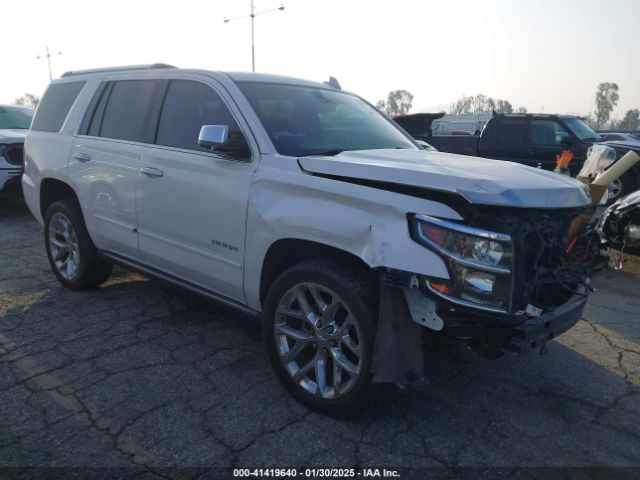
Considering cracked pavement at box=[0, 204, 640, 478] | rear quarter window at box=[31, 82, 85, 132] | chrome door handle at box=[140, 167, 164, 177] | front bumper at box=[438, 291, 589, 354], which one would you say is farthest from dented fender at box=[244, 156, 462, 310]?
rear quarter window at box=[31, 82, 85, 132]

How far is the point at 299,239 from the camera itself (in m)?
2.93

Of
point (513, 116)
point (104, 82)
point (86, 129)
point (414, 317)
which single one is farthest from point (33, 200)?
point (513, 116)

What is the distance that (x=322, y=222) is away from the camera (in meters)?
2.78

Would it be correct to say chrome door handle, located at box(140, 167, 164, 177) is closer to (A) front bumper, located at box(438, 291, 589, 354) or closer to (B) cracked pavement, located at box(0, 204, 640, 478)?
(B) cracked pavement, located at box(0, 204, 640, 478)

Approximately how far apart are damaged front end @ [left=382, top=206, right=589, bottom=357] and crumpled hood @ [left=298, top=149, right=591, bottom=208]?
88 mm

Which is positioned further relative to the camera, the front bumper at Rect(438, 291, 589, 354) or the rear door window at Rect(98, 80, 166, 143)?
the rear door window at Rect(98, 80, 166, 143)

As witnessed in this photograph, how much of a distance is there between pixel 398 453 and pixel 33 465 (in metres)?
1.77

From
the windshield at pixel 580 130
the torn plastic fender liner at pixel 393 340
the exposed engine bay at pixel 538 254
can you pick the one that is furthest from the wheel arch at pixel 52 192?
the windshield at pixel 580 130

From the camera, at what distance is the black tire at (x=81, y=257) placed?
15.4 ft

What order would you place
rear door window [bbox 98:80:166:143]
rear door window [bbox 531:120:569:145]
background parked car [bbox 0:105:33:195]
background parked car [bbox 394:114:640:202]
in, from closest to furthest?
rear door window [bbox 98:80:166:143] < background parked car [bbox 0:105:33:195] < background parked car [bbox 394:114:640:202] < rear door window [bbox 531:120:569:145]

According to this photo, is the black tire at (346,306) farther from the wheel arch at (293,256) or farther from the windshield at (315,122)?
the windshield at (315,122)

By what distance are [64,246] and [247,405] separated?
2.92 metres

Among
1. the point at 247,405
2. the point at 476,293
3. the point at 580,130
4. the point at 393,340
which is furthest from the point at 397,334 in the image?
the point at 580,130

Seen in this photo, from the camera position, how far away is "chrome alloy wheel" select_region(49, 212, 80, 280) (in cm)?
485
